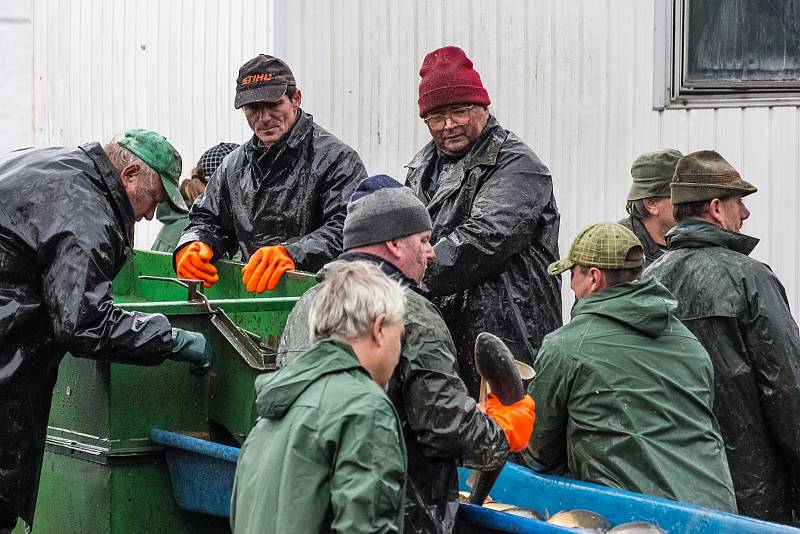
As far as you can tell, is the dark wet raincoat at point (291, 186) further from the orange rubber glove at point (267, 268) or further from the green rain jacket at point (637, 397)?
the green rain jacket at point (637, 397)

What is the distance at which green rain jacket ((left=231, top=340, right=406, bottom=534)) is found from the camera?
3043 mm

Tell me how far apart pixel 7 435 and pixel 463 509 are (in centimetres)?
177

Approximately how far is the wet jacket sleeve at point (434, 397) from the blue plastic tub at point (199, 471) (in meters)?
1.27

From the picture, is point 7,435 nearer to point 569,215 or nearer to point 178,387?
point 178,387

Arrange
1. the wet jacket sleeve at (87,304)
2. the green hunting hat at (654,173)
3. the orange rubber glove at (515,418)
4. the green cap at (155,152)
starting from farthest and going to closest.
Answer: the green hunting hat at (654,173)
the green cap at (155,152)
the wet jacket sleeve at (87,304)
the orange rubber glove at (515,418)

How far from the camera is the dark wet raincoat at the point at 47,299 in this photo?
469cm

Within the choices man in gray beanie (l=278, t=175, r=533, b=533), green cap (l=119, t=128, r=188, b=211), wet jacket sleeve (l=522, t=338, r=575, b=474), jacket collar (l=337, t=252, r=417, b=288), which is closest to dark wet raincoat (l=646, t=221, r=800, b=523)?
wet jacket sleeve (l=522, t=338, r=575, b=474)

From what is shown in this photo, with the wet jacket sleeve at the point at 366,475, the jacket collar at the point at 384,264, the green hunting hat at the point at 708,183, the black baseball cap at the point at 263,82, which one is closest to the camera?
the wet jacket sleeve at the point at 366,475

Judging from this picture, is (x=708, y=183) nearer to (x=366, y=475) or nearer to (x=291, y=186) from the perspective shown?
(x=291, y=186)

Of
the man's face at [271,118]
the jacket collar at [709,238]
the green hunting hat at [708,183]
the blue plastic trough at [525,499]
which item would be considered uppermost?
the man's face at [271,118]

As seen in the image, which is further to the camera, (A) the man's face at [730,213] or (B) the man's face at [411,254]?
(A) the man's face at [730,213]

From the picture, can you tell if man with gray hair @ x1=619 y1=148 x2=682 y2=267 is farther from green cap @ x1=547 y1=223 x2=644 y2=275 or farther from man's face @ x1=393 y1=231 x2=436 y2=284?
man's face @ x1=393 y1=231 x2=436 y2=284

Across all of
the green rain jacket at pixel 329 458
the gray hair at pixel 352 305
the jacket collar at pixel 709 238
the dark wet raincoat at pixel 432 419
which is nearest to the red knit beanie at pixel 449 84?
the jacket collar at pixel 709 238

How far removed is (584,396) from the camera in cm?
443
